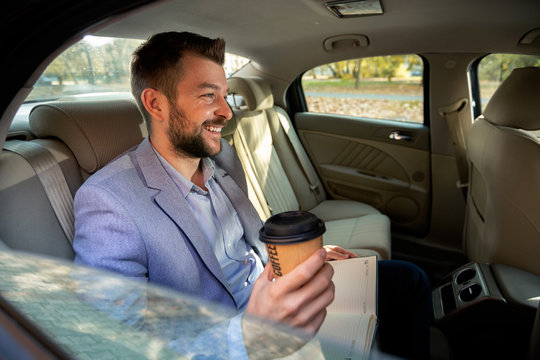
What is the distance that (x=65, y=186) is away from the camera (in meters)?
1.22

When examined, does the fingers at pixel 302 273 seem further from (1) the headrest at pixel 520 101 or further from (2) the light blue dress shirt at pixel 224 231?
(1) the headrest at pixel 520 101

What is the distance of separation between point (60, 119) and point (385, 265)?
1360 millimetres

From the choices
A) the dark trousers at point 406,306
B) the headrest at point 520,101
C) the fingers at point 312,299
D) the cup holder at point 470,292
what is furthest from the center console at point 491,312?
the fingers at point 312,299

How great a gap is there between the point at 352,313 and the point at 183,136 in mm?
759

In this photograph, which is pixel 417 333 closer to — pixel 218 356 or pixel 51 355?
pixel 218 356

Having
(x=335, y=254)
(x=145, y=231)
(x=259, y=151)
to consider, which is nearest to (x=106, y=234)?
(x=145, y=231)

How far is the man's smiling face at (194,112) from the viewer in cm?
128

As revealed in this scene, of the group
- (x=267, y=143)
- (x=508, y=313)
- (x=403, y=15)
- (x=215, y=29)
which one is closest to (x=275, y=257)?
(x=508, y=313)

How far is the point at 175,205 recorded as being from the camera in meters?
1.14

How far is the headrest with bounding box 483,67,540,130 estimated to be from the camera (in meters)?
1.74

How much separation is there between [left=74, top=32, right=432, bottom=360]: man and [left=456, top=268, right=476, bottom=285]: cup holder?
2.76 feet

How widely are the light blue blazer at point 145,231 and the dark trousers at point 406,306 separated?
64cm

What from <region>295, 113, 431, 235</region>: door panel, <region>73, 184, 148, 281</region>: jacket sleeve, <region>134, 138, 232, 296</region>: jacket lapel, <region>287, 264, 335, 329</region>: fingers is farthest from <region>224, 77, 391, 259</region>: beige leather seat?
<region>287, 264, 335, 329</region>: fingers

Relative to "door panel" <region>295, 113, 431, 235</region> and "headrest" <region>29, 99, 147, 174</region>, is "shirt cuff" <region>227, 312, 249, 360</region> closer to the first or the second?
"headrest" <region>29, 99, 147, 174</region>
